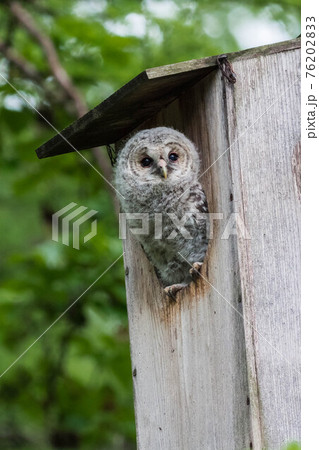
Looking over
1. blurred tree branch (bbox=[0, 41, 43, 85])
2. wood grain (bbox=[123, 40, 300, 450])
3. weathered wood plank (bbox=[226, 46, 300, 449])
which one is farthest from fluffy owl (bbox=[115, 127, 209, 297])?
blurred tree branch (bbox=[0, 41, 43, 85])

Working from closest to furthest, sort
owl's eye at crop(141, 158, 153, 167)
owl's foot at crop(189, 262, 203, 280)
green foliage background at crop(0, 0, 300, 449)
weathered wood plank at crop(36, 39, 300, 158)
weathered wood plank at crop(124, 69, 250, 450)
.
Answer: weathered wood plank at crop(124, 69, 250, 450), weathered wood plank at crop(36, 39, 300, 158), owl's foot at crop(189, 262, 203, 280), owl's eye at crop(141, 158, 153, 167), green foliage background at crop(0, 0, 300, 449)

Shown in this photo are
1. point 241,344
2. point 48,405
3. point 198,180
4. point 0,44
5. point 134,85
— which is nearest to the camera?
point 241,344

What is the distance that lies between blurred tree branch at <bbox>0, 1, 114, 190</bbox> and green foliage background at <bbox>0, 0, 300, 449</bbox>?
78 millimetres

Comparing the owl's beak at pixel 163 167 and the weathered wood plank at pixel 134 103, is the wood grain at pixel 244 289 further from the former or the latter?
Result: the owl's beak at pixel 163 167

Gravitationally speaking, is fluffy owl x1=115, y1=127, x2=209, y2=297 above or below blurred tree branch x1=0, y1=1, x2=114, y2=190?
below

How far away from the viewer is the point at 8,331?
5414 millimetres

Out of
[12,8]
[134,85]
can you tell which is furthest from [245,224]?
[12,8]

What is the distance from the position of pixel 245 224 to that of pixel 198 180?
0.50 m

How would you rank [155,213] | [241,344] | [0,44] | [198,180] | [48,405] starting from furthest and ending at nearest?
[48,405] → [0,44] → [155,213] → [198,180] → [241,344]

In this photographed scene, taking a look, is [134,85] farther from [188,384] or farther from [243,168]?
[188,384]

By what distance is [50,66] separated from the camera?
16.4 ft

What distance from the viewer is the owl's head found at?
327 centimetres

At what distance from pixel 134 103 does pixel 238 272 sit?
3.26 feet

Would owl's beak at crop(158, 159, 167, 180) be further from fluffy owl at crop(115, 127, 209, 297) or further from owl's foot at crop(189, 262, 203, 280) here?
owl's foot at crop(189, 262, 203, 280)
